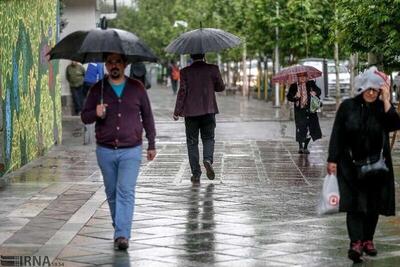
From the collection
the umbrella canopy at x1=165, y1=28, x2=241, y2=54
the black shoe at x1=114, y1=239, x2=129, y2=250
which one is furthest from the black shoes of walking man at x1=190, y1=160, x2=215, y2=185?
the black shoe at x1=114, y1=239, x2=129, y2=250

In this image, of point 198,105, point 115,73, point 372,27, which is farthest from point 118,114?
point 372,27

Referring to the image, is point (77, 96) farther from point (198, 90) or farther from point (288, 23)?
point (198, 90)

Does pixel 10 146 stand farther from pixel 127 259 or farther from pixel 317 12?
pixel 317 12

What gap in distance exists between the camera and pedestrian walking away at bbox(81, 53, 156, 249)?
9.02 m

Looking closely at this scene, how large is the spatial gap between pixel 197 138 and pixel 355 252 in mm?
5704

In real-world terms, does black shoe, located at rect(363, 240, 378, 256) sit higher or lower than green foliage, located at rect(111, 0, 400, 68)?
lower

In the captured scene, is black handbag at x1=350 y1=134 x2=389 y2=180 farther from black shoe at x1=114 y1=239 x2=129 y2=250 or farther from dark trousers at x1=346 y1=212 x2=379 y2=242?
black shoe at x1=114 y1=239 x2=129 y2=250

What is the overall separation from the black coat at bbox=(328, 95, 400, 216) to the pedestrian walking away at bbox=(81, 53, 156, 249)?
5.77 feet

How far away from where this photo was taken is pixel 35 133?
16.8m

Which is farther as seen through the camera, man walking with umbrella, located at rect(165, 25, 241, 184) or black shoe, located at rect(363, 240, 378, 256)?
man walking with umbrella, located at rect(165, 25, 241, 184)

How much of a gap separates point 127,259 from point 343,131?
2.10m

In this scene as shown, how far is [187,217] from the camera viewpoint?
10875mm

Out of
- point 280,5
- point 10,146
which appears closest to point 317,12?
point 280,5

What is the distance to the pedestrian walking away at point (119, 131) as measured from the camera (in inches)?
355
